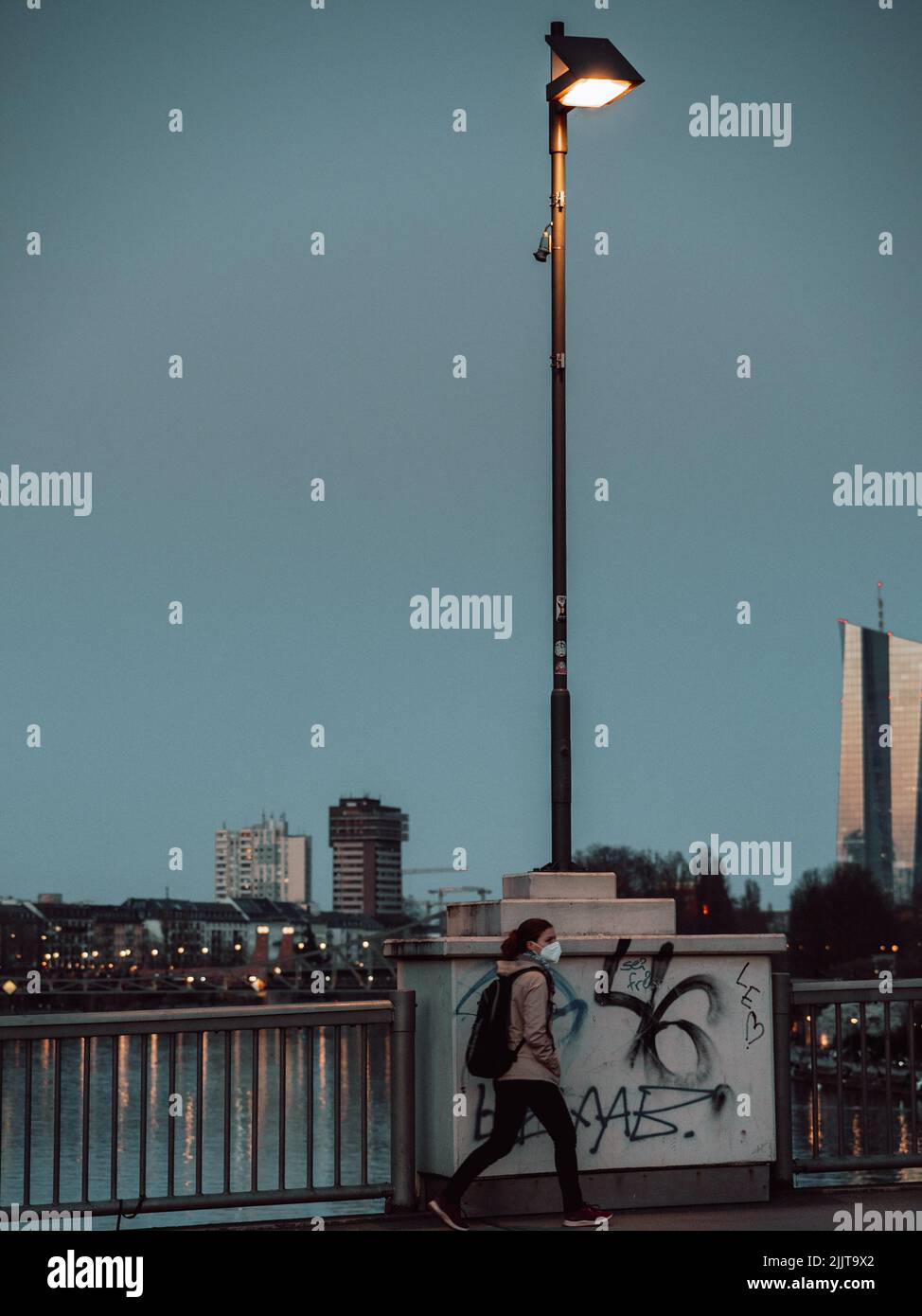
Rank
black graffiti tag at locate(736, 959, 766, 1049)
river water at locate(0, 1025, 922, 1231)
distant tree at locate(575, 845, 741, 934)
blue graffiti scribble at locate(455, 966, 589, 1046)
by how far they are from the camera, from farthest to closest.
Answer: distant tree at locate(575, 845, 741, 934) < river water at locate(0, 1025, 922, 1231) < black graffiti tag at locate(736, 959, 766, 1049) < blue graffiti scribble at locate(455, 966, 589, 1046)

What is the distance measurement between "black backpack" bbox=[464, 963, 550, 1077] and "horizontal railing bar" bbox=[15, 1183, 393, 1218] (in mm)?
1006

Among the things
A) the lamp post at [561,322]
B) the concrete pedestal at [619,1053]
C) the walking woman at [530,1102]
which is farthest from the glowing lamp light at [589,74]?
the walking woman at [530,1102]

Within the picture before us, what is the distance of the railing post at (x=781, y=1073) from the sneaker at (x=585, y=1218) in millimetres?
1686

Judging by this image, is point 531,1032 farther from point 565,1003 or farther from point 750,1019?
point 750,1019

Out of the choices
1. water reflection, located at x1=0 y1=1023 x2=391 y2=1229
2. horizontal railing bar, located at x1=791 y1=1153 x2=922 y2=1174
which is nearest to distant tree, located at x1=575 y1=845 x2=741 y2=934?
water reflection, located at x1=0 y1=1023 x2=391 y2=1229

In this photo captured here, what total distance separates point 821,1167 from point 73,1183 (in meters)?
41.0

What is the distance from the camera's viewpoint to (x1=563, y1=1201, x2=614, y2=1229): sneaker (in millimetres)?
9250

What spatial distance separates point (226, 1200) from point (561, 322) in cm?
563

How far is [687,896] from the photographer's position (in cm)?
12631

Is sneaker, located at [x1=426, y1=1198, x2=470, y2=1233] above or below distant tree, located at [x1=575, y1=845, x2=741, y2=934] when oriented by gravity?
above

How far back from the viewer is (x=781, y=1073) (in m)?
10.7

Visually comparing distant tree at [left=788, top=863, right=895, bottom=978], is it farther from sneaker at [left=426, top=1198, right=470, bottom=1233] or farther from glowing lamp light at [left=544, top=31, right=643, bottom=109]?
sneaker at [left=426, top=1198, right=470, bottom=1233]

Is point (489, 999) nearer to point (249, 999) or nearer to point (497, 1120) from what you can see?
point (497, 1120)
